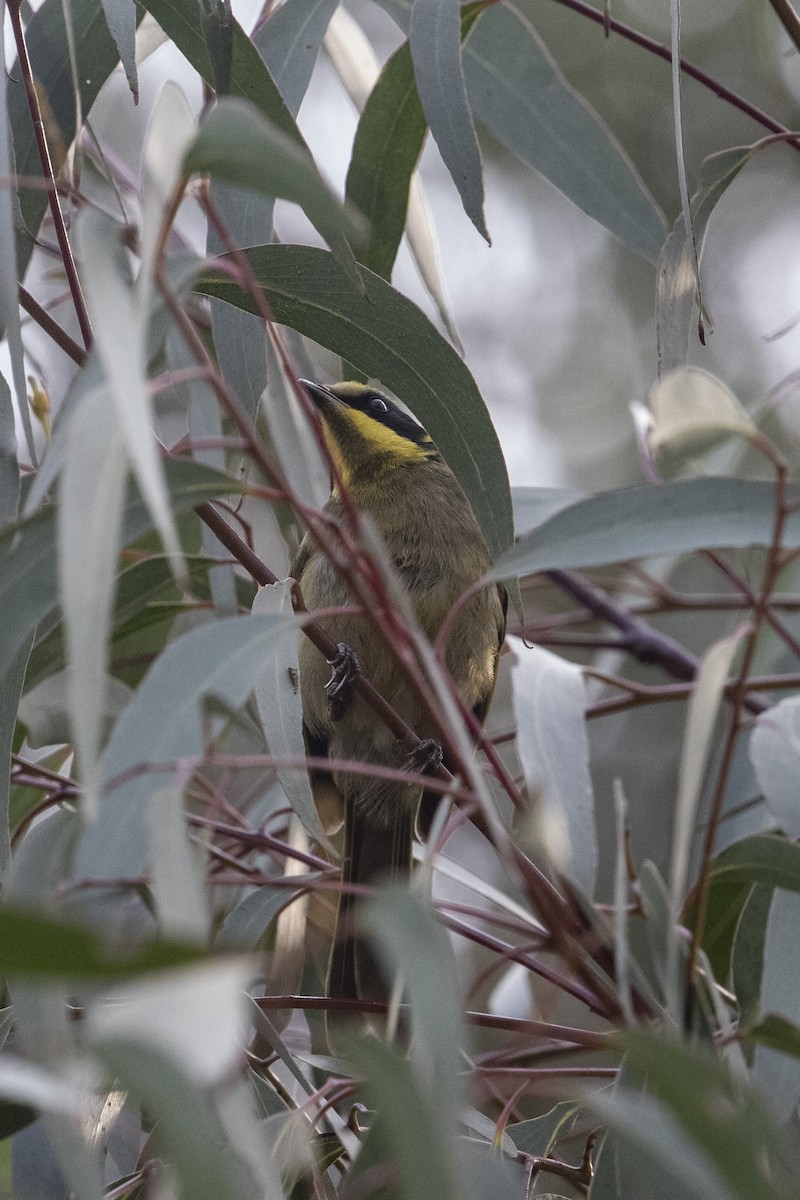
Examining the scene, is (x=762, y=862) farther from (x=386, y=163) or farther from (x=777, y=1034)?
(x=386, y=163)

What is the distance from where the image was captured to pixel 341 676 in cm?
274

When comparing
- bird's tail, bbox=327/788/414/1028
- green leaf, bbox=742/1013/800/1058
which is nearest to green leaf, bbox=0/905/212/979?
green leaf, bbox=742/1013/800/1058

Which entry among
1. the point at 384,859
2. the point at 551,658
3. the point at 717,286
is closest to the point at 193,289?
the point at 551,658

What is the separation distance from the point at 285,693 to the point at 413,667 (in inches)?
22.6

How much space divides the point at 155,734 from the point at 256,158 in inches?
23.5

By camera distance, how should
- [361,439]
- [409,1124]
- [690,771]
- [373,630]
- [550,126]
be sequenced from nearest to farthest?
[409,1124]
[690,771]
[550,126]
[373,630]
[361,439]

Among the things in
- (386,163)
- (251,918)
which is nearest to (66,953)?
(251,918)

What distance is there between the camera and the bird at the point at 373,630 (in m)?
3.03

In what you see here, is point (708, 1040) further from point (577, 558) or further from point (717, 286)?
point (717, 286)

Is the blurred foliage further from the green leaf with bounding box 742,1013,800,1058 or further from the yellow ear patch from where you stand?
the yellow ear patch

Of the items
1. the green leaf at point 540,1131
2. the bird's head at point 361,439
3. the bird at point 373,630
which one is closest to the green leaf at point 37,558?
the green leaf at point 540,1131

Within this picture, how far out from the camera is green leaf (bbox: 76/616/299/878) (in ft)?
4.47

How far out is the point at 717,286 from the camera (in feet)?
30.3

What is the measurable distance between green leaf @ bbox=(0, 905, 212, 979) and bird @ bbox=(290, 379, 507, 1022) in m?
1.93
